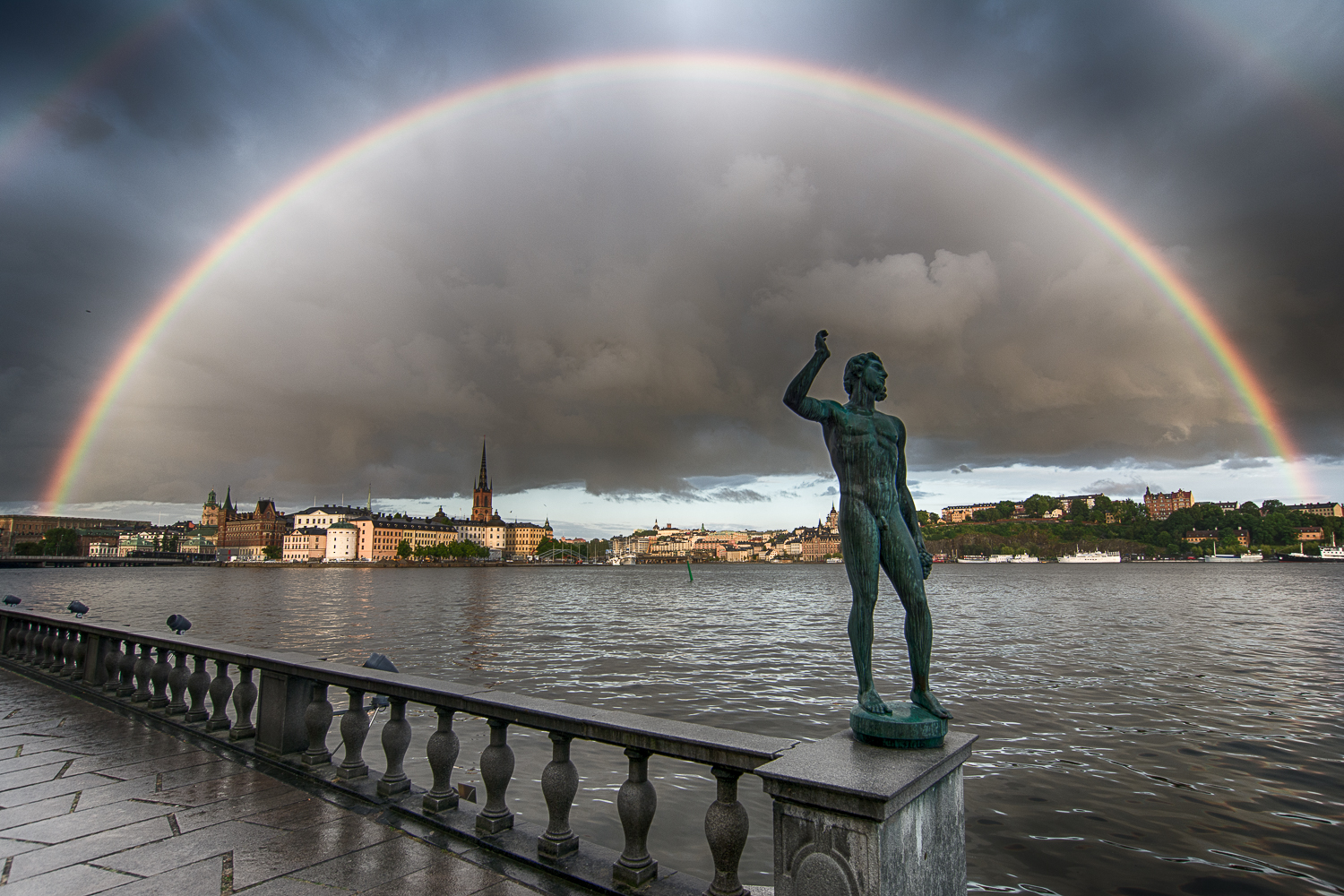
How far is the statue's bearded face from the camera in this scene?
15.0 feet

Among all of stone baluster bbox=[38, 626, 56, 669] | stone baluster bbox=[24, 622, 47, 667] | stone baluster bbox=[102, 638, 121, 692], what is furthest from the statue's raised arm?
stone baluster bbox=[24, 622, 47, 667]

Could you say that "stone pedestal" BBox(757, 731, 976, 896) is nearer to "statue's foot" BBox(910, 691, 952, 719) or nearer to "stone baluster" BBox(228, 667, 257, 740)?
"statue's foot" BBox(910, 691, 952, 719)

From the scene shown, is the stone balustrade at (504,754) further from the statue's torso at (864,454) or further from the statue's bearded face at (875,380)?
the statue's bearded face at (875,380)

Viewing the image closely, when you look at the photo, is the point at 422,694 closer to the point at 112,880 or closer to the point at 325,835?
the point at 325,835

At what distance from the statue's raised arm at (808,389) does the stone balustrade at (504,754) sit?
1768mm

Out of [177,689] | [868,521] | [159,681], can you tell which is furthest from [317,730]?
[868,521]

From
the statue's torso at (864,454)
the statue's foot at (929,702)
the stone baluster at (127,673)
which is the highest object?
the statue's torso at (864,454)

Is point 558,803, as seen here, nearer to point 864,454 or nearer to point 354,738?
point 354,738

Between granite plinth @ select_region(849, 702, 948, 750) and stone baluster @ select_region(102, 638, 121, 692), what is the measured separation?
953 centimetres

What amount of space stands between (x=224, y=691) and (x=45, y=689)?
5127 millimetres

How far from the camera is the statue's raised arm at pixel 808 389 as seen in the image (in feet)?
13.7

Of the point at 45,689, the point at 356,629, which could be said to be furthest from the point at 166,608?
the point at 45,689

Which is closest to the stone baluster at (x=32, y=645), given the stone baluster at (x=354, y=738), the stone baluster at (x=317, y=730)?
the stone baluster at (x=317, y=730)

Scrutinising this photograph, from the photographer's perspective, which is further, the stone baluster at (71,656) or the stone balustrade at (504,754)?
the stone baluster at (71,656)
